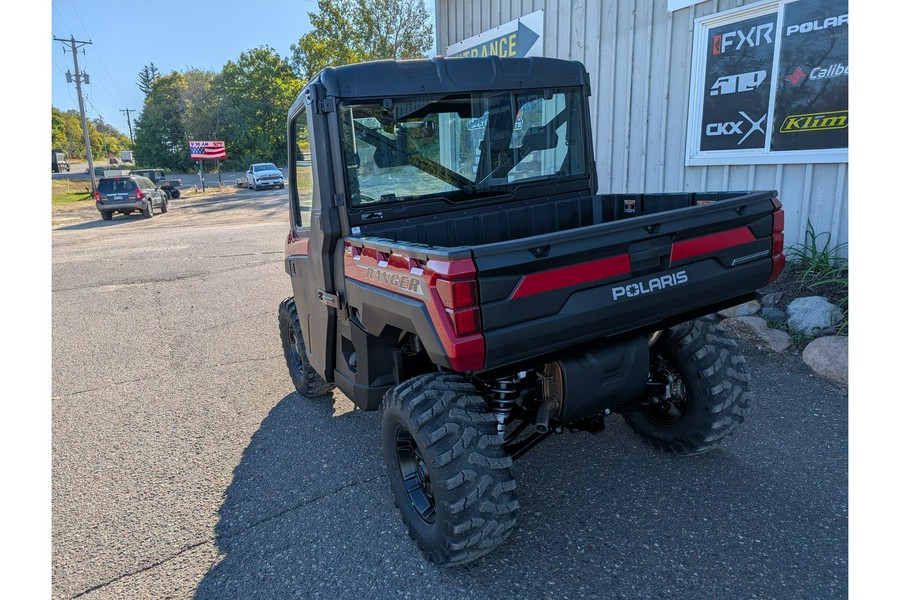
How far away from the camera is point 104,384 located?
534 centimetres

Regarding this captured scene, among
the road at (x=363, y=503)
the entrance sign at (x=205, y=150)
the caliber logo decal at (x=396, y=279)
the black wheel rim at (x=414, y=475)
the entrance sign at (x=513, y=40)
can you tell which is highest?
the entrance sign at (x=205, y=150)

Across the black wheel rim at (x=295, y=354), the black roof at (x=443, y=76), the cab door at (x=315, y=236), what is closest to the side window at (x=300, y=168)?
the cab door at (x=315, y=236)

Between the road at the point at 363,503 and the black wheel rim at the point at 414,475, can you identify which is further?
the black wheel rim at the point at 414,475

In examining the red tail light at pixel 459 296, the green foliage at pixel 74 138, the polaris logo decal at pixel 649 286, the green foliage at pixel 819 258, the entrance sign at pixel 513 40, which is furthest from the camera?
the green foliage at pixel 74 138

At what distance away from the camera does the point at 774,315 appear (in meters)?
5.21

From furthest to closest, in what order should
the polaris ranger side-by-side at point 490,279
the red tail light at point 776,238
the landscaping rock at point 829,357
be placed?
1. the landscaping rock at point 829,357
2. the red tail light at point 776,238
3. the polaris ranger side-by-side at point 490,279

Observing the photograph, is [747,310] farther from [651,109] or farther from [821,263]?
[651,109]

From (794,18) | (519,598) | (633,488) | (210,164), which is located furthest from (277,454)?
(210,164)

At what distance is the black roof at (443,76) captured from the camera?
306 centimetres

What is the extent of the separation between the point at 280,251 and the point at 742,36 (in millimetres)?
10108

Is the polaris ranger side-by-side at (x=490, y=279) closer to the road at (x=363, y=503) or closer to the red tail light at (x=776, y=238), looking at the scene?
the red tail light at (x=776, y=238)

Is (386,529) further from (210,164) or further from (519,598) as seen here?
(210,164)

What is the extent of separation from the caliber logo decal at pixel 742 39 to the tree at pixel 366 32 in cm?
2179

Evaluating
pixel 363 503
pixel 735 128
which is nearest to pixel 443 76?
pixel 363 503
